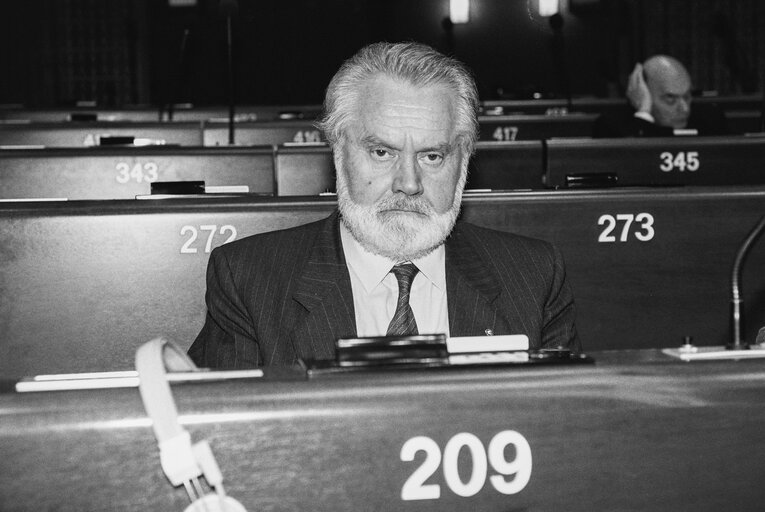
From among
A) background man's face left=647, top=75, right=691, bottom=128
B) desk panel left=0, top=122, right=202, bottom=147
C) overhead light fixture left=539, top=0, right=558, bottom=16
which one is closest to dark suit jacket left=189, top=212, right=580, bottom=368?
desk panel left=0, top=122, right=202, bottom=147

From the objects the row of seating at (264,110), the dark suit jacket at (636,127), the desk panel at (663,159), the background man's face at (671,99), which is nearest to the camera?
the desk panel at (663,159)

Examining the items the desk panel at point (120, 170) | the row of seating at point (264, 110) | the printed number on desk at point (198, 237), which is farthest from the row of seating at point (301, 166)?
the row of seating at point (264, 110)

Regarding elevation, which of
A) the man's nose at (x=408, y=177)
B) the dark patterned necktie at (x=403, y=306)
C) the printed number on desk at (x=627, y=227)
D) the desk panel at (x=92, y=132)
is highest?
the desk panel at (x=92, y=132)

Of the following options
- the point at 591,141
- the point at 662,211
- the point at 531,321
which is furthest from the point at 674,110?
the point at 531,321

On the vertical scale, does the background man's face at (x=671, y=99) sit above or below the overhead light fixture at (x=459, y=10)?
below

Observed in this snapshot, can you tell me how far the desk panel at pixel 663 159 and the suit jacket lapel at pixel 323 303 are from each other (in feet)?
6.93

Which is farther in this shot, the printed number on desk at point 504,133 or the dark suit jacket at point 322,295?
the printed number on desk at point 504,133

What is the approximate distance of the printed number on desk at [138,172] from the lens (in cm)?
359

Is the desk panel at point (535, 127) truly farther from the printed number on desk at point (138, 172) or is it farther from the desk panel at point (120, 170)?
the printed number on desk at point (138, 172)

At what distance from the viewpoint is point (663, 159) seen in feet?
12.8

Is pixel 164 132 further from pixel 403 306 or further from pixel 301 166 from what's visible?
pixel 403 306

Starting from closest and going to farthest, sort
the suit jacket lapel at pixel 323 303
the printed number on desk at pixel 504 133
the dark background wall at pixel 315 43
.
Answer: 1. the suit jacket lapel at pixel 323 303
2. the printed number on desk at pixel 504 133
3. the dark background wall at pixel 315 43

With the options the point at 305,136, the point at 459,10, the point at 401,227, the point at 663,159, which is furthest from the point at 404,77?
the point at 459,10

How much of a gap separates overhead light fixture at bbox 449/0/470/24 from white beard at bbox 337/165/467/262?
424 inches
